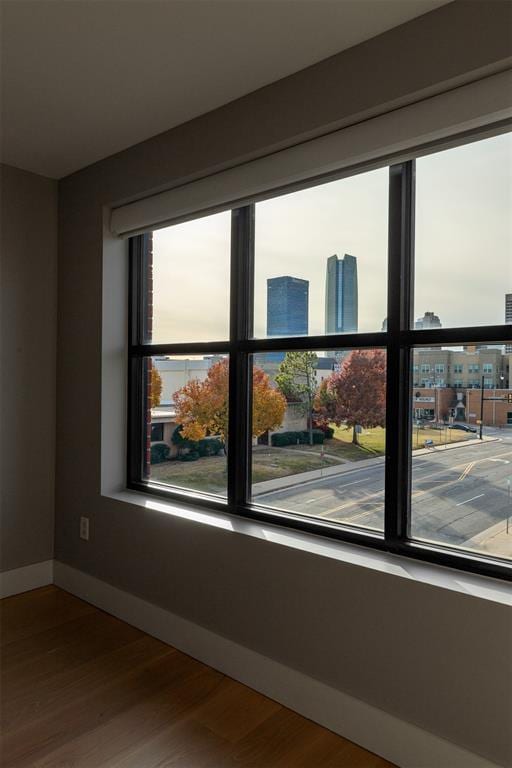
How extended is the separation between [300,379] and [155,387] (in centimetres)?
96

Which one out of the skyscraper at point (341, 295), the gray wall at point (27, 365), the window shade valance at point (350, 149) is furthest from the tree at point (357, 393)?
the gray wall at point (27, 365)

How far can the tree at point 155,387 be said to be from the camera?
9.59 ft

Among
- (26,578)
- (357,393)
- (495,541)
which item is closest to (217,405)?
(357,393)

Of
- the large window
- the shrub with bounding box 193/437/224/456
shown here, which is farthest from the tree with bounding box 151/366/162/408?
the shrub with bounding box 193/437/224/456

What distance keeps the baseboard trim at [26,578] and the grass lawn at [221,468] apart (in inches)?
36.2

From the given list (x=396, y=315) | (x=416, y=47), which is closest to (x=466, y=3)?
(x=416, y=47)

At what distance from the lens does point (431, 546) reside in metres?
1.90

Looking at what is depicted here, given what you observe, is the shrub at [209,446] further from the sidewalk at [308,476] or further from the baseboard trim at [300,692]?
the baseboard trim at [300,692]

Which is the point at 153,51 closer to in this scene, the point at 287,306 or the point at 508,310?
the point at 287,306

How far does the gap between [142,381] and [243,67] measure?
64.6 inches

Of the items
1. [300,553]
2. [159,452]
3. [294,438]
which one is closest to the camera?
[300,553]

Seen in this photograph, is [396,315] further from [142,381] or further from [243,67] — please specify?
[142,381]

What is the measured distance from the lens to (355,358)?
2121 millimetres

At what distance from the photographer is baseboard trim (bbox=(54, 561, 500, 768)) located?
1.72 metres
